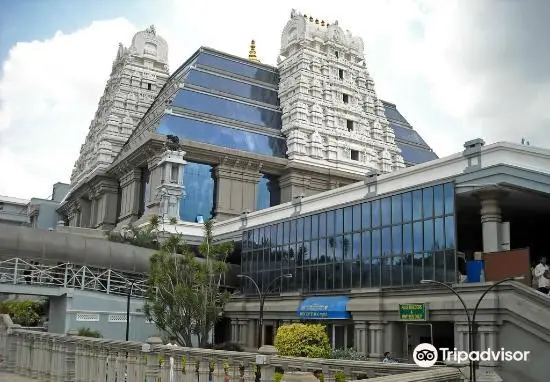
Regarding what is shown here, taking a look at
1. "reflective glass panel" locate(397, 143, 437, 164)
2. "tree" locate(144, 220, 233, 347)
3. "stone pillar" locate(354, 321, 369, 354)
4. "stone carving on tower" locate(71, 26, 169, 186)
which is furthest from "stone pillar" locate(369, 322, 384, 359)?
"reflective glass panel" locate(397, 143, 437, 164)

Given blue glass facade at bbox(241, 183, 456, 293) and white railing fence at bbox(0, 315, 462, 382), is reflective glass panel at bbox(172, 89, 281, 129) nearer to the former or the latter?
blue glass facade at bbox(241, 183, 456, 293)

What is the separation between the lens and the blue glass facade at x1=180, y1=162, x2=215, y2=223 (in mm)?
58844

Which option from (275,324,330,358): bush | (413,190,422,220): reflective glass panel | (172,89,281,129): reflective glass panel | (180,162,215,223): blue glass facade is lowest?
(275,324,330,358): bush

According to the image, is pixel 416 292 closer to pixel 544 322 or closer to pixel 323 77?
pixel 544 322

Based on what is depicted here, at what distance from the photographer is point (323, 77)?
6750cm

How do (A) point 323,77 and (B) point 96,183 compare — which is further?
(B) point 96,183

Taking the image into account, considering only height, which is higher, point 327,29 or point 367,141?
point 327,29

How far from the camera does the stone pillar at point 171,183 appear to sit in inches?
2216

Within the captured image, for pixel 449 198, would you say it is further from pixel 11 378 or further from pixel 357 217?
pixel 11 378

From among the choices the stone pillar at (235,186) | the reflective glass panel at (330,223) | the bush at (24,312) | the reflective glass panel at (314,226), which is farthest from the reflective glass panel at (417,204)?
the bush at (24,312)

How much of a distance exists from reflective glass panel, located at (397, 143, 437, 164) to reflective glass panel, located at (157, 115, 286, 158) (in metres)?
22.7

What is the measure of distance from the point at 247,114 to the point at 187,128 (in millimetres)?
8177

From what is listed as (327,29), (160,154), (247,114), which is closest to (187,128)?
(160,154)

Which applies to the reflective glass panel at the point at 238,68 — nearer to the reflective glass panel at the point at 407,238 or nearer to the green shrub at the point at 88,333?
the green shrub at the point at 88,333
